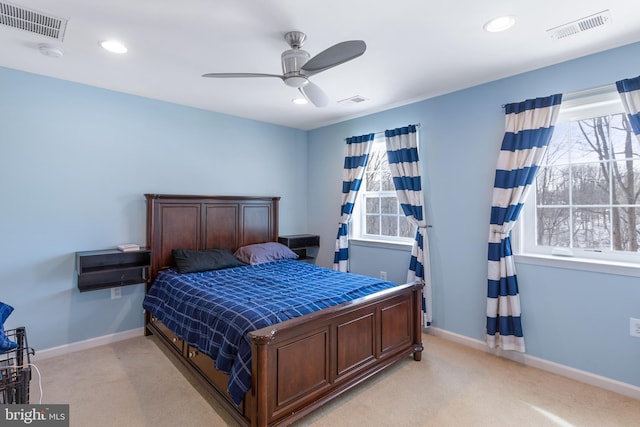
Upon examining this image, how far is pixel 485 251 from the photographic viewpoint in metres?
3.04

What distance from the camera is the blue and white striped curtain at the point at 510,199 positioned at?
2.68 metres

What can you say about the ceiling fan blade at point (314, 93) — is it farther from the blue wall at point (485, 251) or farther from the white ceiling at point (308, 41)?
the blue wall at point (485, 251)

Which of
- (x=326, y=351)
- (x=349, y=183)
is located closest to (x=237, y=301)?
(x=326, y=351)

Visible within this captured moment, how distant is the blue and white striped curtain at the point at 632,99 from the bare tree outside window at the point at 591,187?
16 centimetres

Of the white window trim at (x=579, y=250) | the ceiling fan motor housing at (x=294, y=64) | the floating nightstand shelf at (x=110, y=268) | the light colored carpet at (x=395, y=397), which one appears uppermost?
the ceiling fan motor housing at (x=294, y=64)

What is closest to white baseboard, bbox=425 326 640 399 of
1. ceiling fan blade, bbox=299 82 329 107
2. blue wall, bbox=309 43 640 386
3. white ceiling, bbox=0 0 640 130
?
blue wall, bbox=309 43 640 386

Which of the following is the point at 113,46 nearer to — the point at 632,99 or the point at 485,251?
the point at 485,251

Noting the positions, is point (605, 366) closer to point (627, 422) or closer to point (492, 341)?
point (627, 422)

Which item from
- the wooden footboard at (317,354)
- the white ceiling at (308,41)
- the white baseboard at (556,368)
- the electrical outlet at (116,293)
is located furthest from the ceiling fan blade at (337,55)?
the electrical outlet at (116,293)

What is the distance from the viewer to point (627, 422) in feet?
6.70

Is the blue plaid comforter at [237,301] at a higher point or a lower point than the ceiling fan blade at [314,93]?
lower

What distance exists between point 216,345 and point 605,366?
9.44ft

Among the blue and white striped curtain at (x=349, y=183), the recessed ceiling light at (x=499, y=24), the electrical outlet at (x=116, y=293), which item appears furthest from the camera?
the blue and white striped curtain at (x=349, y=183)

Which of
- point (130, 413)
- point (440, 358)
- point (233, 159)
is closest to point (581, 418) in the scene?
point (440, 358)
